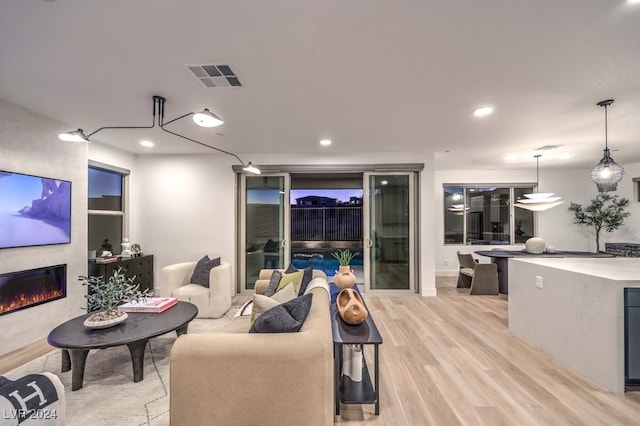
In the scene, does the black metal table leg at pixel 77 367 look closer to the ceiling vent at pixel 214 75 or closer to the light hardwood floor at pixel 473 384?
the light hardwood floor at pixel 473 384

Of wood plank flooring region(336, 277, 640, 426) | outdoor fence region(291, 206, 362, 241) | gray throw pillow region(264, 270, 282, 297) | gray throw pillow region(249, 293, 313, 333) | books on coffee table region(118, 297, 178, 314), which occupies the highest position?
outdoor fence region(291, 206, 362, 241)

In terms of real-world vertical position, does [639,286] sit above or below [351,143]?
below

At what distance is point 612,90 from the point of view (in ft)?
8.77

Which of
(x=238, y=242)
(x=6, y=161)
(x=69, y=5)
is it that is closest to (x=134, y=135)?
(x=6, y=161)

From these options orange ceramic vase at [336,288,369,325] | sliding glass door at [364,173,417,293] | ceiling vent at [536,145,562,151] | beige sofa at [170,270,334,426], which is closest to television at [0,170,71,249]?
beige sofa at [170,270,334,426]

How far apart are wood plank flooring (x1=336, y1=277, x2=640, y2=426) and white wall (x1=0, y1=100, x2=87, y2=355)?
356cm

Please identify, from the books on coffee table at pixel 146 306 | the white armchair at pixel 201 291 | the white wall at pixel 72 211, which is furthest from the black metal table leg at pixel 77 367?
the white armchair at pixel 201 291

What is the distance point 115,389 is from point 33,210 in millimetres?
2312

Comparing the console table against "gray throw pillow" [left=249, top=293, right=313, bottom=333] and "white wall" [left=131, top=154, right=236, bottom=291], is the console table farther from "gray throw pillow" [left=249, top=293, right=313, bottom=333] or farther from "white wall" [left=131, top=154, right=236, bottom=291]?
"white wall" [left=131, top=154, right=236, bottom=291]

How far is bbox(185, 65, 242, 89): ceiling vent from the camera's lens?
90.5 inches

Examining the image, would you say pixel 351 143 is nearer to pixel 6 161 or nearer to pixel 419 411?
pixel 419 411

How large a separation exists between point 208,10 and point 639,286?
364cm

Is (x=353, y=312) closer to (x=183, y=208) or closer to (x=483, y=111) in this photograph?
(x=483, y=111)

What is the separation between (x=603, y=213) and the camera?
6402 millimetres
